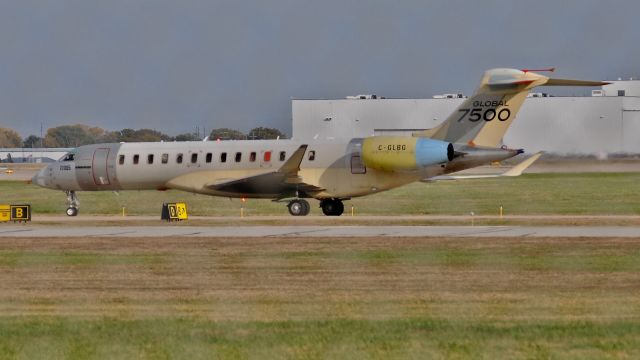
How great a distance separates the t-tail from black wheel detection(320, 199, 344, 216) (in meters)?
5.45

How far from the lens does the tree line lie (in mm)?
71725

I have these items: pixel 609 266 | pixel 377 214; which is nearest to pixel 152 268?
pixel 609 266

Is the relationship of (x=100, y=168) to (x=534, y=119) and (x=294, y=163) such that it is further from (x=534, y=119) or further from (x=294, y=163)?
(x=534, y=119)

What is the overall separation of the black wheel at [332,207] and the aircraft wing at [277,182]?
3.92 feet

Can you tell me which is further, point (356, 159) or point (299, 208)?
point (299, 208)

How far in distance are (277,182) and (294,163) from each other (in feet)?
4.35

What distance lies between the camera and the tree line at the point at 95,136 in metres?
71.7

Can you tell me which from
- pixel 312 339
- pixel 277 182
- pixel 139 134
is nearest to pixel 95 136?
pixel 139 134

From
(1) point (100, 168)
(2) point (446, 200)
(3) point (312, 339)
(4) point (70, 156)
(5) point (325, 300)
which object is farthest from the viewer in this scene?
(2) point (446, 200)

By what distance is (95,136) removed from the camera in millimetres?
88812

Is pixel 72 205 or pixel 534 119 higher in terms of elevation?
pixel 534 119

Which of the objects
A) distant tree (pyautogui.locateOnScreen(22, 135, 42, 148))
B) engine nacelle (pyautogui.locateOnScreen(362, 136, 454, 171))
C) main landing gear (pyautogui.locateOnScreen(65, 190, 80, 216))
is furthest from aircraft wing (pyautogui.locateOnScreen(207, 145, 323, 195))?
distant tree (pyautogui.locateOnScreen(22, 135, 42, 148))

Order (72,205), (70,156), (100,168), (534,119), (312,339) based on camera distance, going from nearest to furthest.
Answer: (312,339)
(100,168)
(72,205)
(70,156)
(534,119)

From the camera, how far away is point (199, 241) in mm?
33531
